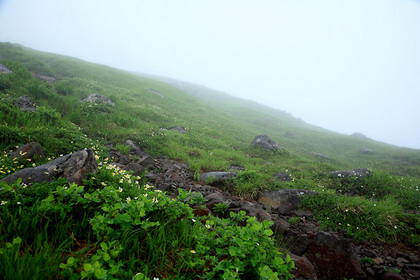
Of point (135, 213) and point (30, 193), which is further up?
point (135, 213)

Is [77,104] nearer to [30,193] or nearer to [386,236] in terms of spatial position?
[30,193]

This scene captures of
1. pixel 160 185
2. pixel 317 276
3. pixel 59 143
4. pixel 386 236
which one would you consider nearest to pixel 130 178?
pixel 160 185

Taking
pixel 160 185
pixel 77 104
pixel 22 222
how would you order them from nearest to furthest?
pixel 22 222 < pixel 160 185 < pixel 77 104

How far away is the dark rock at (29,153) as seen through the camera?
4.54m

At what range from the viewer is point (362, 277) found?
3.53 meters

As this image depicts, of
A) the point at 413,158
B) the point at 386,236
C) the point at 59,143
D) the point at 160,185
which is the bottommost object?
the point at 160,185

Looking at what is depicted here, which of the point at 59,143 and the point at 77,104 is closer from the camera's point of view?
the point at 59,143

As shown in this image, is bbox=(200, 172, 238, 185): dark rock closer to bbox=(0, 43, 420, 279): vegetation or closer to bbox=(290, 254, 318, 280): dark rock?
bbox=(0, 43, 420, 279): vegetation

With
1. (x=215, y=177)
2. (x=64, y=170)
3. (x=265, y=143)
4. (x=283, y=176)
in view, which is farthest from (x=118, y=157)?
(x=265, y=143)

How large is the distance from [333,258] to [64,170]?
5652mm

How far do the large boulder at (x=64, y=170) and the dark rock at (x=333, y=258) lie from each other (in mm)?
4961

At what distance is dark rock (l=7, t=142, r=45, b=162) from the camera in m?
4.54

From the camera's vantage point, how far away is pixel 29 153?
473 cm

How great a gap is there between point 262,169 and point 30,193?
8232mm
